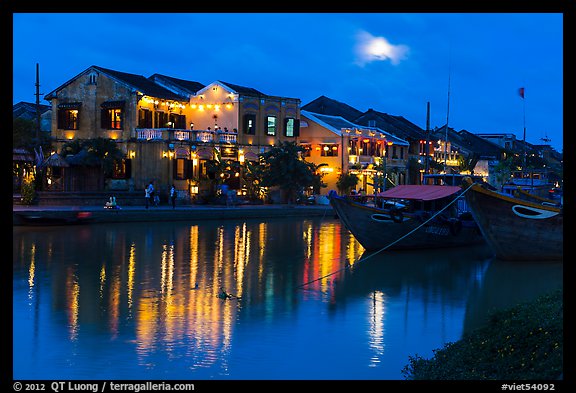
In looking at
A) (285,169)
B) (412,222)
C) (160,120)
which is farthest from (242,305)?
(160,120)

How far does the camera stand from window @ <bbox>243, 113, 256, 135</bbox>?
1927 inches

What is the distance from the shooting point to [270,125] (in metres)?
50.8

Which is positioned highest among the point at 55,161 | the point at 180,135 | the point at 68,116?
the point at 68,116

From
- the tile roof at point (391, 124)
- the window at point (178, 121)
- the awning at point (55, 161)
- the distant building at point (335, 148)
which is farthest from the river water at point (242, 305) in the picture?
the tile roof at point (391, 124)

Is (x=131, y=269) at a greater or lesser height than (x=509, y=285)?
greater

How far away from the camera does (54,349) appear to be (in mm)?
11977

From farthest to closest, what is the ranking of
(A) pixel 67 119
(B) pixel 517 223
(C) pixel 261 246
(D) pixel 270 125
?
(D) pixel 270 125 → (A) pixel 67 119 → (C) pixel 261 246 → (B) pixel 517 223

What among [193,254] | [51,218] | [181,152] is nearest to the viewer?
[193,254]

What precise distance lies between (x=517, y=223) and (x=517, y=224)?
0.16 ft

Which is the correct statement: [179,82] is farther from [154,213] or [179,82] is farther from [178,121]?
[154,213]

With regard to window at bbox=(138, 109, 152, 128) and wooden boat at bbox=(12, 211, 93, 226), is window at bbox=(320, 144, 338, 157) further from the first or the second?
wooden boat at bbox=(12, 211, 93, 226)

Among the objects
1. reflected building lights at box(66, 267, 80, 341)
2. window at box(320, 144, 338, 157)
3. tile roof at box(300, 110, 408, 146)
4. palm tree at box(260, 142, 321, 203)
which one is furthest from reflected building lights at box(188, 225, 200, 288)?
tile roof at box(300, 110, 408, 146)

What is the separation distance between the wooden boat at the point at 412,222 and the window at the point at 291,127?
77.0 feet
